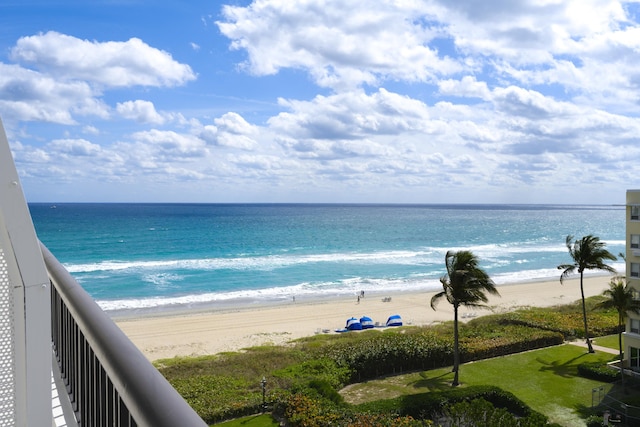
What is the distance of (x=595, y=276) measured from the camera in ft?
178

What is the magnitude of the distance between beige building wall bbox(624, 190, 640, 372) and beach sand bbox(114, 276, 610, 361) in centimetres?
1341

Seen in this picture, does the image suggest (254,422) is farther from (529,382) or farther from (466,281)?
(529,382)

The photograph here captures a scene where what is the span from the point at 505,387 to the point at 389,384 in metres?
4.28

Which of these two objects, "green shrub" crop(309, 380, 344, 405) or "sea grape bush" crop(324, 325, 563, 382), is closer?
"green shrub" crop(309, 380, 344, 405)

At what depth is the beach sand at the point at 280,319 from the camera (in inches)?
1095

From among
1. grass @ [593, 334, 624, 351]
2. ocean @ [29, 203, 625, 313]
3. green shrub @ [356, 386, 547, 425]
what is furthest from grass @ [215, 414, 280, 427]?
ocean @ [29, 203, 625, 313]

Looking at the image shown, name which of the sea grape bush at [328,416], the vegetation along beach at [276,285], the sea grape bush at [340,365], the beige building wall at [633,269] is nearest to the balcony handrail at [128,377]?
the sea grape bush at [328,416]

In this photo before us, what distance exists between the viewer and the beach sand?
27817 mm

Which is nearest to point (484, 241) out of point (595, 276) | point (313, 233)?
point (313, 233)

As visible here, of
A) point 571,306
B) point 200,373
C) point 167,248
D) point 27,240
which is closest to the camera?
point 27,240

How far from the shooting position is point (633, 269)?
69.8 feet

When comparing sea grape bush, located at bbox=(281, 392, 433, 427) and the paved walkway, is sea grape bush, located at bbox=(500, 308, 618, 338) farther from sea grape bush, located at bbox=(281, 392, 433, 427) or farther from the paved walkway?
sea grape bush, located at bbox=(281, 392, 433, 427)

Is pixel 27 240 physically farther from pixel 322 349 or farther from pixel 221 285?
pixel 221 285

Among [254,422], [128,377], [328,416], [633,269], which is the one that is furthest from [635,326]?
[128,377]
